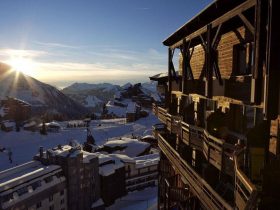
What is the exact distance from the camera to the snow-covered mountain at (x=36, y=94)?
424ft

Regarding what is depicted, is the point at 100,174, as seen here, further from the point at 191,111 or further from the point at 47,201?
the point at 191,111

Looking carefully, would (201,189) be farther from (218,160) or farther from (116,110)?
(116,110)

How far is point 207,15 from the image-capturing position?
11.5 metres

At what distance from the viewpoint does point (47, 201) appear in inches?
1485

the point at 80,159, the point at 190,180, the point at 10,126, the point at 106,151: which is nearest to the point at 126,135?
the point at 106,151

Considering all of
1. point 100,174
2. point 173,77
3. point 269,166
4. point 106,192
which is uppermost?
point 173,77

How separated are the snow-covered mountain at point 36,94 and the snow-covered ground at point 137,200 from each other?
255 ft

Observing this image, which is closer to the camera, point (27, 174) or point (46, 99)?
point (27, 174)

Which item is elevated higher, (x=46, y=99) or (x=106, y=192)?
(x=46, y=99)

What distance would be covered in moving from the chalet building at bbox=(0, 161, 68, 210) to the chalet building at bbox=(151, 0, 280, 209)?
22.6m

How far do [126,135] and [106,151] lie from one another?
17104 millimetres

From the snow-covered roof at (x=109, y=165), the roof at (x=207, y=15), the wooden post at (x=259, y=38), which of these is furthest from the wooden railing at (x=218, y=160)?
the snow-covered roof at (x=109, y=165)

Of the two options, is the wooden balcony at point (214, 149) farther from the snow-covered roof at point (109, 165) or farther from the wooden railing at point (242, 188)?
the snow-covered roof at point (109, 165)

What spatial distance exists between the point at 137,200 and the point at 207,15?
41517mm
